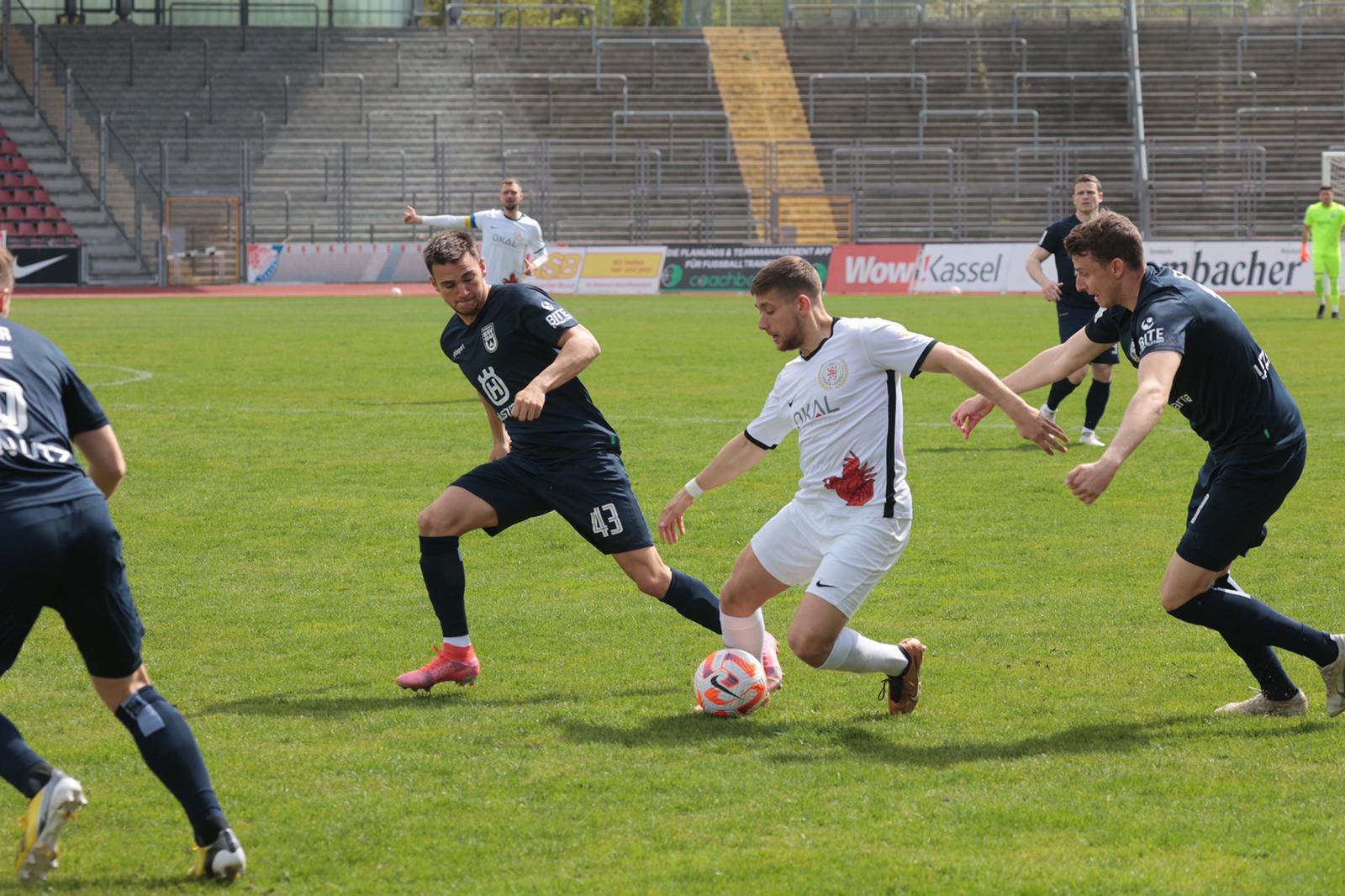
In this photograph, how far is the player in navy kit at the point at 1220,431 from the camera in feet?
19.3

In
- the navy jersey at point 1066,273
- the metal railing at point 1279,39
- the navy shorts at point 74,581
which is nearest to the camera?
the navy shorts at point 74,581

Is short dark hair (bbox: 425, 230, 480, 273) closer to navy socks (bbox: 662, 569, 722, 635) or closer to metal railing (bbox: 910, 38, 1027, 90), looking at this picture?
navy socks (bbox: 662, 569, 722, 635)

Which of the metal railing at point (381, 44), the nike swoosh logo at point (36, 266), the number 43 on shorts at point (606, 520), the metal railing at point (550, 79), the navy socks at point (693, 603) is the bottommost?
the nike swoosh logo at point (36, 266)

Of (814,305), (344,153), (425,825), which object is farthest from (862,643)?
(344,153)

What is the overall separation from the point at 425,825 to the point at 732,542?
4.93 metres

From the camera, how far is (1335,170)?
125ft

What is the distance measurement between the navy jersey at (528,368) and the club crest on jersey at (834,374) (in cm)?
106

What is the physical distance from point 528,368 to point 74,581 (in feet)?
9.37

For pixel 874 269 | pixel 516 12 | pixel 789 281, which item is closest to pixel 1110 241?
pixel 789 281

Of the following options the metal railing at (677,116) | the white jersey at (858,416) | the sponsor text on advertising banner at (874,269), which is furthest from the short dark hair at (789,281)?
the metal railing at (677,116)

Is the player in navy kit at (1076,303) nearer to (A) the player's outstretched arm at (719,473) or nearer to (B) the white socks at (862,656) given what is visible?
(A) the player's outstretched arm at (719,473)

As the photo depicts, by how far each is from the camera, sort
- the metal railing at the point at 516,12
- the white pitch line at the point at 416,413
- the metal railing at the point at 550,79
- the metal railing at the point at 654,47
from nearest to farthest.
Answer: the white pitch line at the point at 416,413 → the metal railing at the point at 550,79 → the metal railing at the point at 654,47 → the metal railing at the point at 516,12

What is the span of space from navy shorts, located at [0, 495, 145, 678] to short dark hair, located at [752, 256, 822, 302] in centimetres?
268

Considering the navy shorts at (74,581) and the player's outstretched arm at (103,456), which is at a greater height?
the player's outstretched arm at (103,456)
